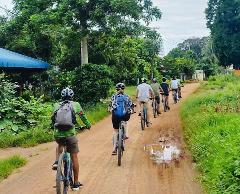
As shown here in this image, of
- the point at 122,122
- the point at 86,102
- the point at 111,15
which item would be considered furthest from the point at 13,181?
the point at 111,15

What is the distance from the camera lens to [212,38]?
70.0 metres

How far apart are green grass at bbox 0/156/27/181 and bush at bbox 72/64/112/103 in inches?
416

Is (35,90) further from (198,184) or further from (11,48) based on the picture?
(198,184)

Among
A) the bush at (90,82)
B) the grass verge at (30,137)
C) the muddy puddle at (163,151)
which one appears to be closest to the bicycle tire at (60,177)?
the muddy puddle at (163,151)

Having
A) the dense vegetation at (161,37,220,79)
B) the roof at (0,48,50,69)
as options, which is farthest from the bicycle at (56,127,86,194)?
the dense vegetation at (161,37,220,79)

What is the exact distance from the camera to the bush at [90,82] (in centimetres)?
2247

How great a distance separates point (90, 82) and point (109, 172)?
478 inches

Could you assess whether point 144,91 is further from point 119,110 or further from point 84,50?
point 84,50

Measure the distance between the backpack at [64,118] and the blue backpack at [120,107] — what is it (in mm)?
3659

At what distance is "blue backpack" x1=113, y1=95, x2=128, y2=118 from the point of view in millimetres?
11602

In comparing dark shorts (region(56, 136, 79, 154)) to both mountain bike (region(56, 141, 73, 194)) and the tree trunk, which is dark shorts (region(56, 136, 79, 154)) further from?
the tree trunk

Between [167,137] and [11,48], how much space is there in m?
20.1

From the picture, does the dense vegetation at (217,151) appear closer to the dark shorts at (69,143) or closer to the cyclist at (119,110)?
the cyclist at (119,110)

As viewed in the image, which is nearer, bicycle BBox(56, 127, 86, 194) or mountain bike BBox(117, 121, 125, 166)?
bicycle BBox(56, 127, 86, 194)
